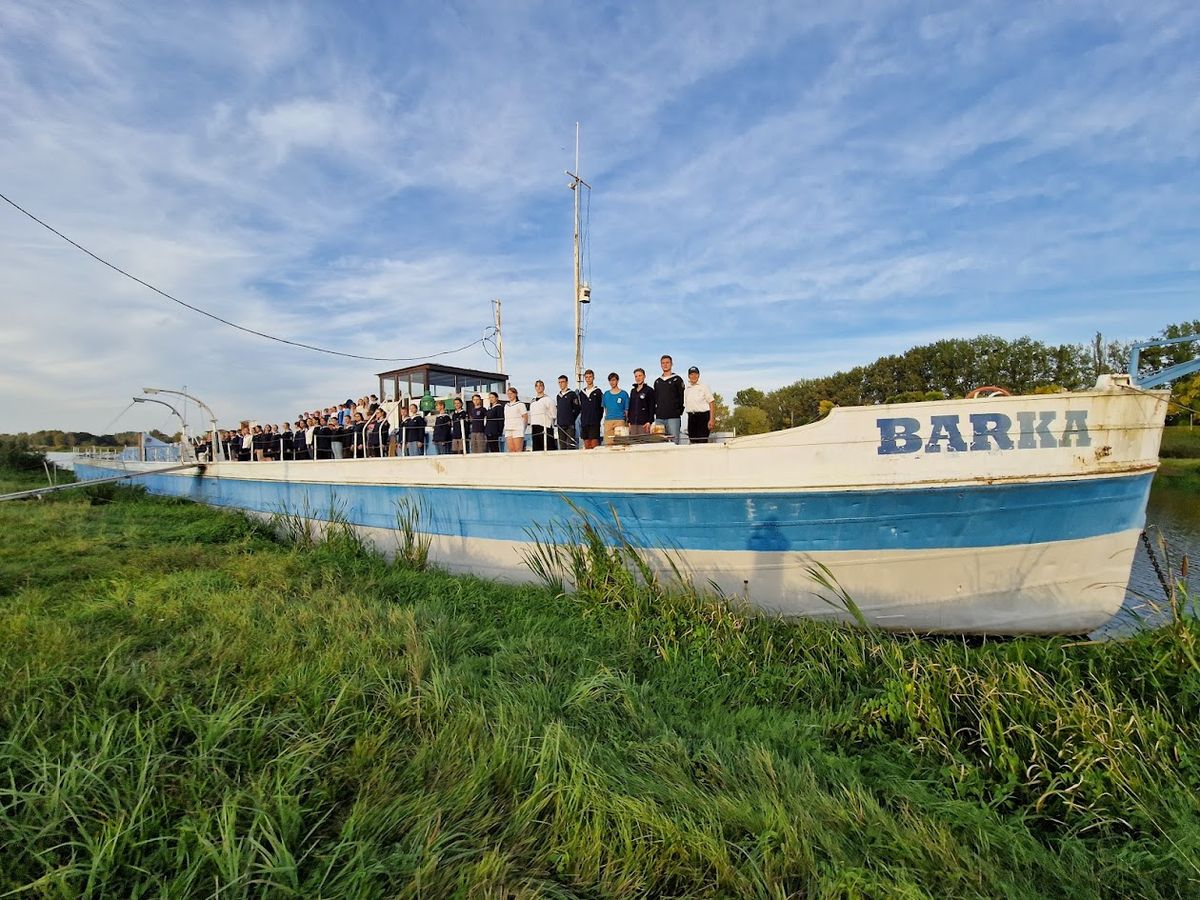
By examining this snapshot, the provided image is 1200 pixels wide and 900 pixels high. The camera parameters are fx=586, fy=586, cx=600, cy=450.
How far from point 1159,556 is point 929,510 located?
32.4ft

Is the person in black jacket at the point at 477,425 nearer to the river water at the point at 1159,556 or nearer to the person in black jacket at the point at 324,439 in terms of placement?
the person in black jacket at the point at 324,439

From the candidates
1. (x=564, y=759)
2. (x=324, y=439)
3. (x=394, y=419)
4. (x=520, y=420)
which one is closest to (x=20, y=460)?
(x=324, y=439)

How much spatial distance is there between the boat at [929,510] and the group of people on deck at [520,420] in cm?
107

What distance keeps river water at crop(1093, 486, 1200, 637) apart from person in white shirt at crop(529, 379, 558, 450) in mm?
7068

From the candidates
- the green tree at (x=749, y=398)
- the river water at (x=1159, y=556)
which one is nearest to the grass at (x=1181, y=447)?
the river water at (x=1159, y=556)

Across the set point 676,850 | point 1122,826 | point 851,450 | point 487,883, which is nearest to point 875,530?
point 851,450

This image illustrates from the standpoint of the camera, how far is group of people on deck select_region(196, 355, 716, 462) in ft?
25.4

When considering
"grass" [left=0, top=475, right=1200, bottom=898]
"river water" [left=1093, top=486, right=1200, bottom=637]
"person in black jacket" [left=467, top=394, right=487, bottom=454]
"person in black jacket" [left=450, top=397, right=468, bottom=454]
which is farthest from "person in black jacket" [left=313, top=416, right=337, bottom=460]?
"river water" [left=1093, top=486, right=1200, bottom=637]

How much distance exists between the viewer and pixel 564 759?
9.45 feet

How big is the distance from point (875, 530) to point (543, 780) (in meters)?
4.48

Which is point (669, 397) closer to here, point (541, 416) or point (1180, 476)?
point (541, 416)

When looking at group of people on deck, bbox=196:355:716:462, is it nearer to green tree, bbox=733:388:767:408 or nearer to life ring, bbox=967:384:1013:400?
life ring, bbox=967:384:1013:400

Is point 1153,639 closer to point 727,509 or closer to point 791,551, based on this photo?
point 791,551

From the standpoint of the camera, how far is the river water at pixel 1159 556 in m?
5.80
